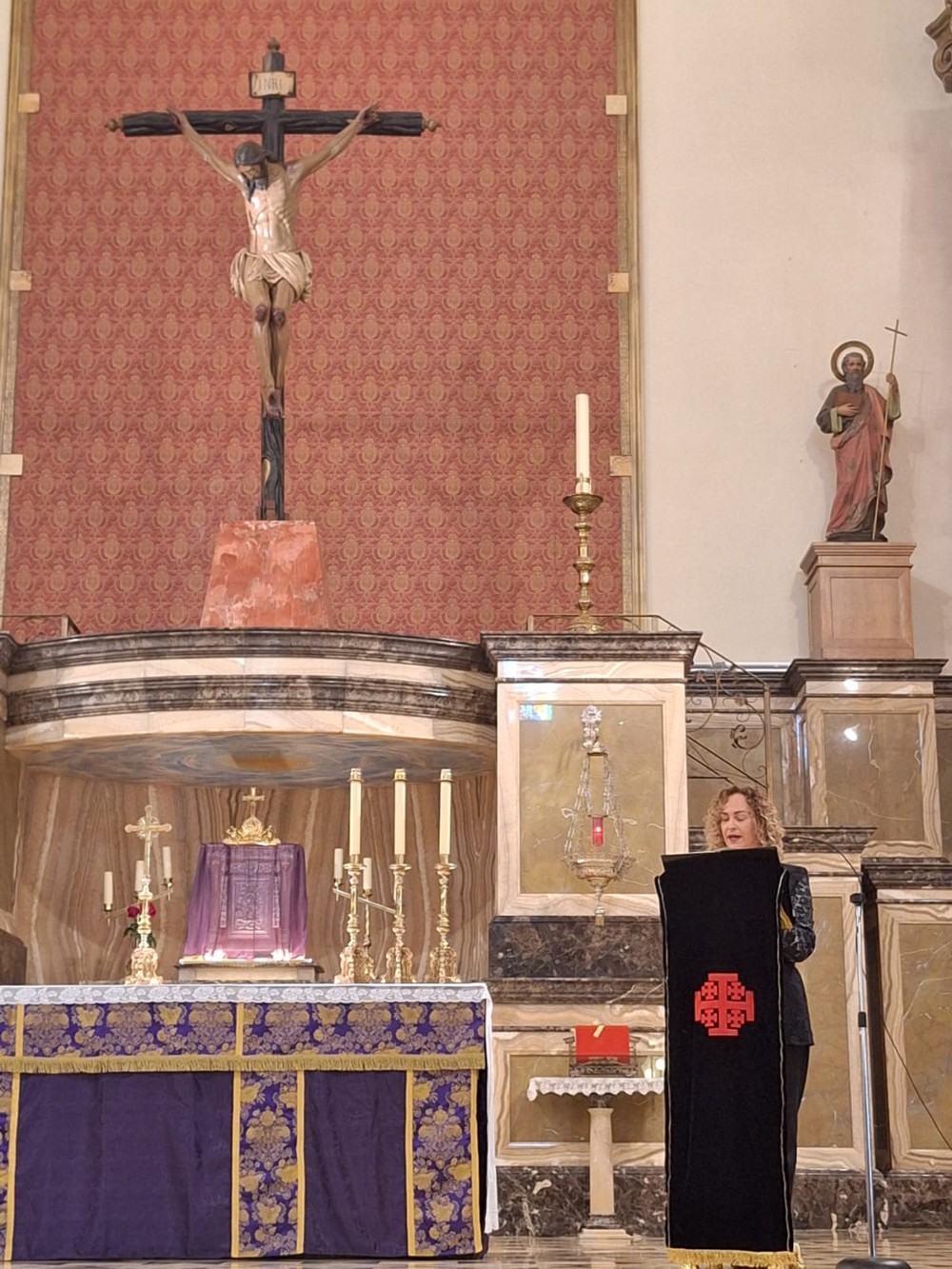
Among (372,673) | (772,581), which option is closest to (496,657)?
(372,673)

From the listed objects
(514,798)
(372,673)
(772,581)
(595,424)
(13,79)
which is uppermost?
(13,79)

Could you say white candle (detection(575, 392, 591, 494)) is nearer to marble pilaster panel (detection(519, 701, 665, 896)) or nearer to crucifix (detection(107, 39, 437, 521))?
marble pilaster panel (detection(519, 701, 665, 896))

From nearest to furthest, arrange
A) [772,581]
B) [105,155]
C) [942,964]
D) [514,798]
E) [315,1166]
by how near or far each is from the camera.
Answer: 1. [315,1166]
2. [514,798]
3. [942,964]
4. [772,581]
5. [105,155]

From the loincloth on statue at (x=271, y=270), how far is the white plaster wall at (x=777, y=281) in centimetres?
298

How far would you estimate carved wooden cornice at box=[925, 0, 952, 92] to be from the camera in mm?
11883

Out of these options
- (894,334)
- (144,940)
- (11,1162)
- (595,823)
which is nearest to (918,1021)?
(595,823)

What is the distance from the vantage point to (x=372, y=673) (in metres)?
8.79

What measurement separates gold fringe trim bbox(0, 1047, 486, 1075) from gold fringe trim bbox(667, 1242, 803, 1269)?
133cm

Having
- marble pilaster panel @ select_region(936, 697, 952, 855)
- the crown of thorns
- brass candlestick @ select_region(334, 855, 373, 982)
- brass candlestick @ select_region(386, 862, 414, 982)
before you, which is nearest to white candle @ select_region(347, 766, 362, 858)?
brass candlestick @ select_region(334, 855, 373, 982)

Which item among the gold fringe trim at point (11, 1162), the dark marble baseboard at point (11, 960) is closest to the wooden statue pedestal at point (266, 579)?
the dark marble baseboard at point (11, 960)

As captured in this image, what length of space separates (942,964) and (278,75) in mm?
5816

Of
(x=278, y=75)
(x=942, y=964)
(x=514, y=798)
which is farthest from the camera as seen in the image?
(x=278, y=75)

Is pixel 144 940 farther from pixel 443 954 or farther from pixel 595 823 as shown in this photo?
pixel 595 823

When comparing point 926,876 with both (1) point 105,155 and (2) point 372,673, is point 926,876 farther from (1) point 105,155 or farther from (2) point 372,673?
(1) point 105,155
